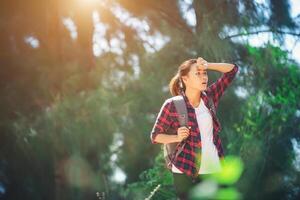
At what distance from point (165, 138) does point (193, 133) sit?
15 centimetres

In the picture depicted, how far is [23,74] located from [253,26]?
3722 mm

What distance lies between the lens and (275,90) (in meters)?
6.86

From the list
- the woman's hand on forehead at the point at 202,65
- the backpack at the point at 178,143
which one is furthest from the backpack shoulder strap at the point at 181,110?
the woman's hand on forehead at the point at 202,65

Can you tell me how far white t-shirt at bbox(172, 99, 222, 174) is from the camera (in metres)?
Result: 2.95

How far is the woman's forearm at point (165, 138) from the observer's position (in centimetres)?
294

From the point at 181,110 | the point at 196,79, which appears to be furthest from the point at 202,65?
the point at 181,110

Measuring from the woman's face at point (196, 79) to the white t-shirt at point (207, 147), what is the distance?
0.13 m

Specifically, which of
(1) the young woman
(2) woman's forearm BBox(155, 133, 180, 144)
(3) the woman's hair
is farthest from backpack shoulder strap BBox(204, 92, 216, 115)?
(2) woman's forearm BBox(155, 133, 180, 144)

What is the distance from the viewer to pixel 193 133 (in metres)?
2.97

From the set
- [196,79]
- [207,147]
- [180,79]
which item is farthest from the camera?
[180,79]

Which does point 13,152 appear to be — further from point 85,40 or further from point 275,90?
point 275,90

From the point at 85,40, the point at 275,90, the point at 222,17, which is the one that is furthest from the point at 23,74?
the point at 275,90

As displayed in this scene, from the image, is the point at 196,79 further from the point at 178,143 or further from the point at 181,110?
the point at 178,143

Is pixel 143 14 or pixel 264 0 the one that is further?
pixel 143 14
